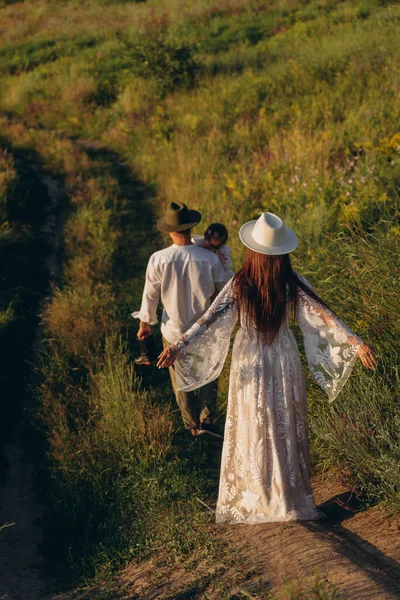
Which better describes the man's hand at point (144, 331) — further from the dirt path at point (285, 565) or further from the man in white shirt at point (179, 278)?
the dirt path at point (285, 565)

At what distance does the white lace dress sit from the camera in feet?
12.6

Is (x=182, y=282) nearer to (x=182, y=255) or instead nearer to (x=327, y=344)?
(x=182, y=255)

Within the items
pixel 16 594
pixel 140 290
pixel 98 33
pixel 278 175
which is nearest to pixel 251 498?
pixel 16 594

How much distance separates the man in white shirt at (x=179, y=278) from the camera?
4809 mm

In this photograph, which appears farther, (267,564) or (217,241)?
(217,241)

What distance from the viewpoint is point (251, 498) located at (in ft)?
12.8

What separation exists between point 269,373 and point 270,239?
0.86 meters

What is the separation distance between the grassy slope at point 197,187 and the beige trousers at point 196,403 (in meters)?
0.26

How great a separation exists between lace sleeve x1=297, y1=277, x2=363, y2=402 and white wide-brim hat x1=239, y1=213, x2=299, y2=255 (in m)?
0.29

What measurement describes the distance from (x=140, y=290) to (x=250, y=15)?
62.8 feet

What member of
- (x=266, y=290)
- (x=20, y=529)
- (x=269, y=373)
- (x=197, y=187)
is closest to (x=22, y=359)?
(x=20, y=529)

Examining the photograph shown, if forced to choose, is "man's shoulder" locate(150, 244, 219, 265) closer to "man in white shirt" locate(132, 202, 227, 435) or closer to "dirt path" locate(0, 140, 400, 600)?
"man in white shirt" locate(132, 202, 227, 435)

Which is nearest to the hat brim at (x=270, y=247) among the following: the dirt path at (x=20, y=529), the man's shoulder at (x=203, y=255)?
the man's shoulder at (x=203, y=255)

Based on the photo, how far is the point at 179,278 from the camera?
4.84 meters
